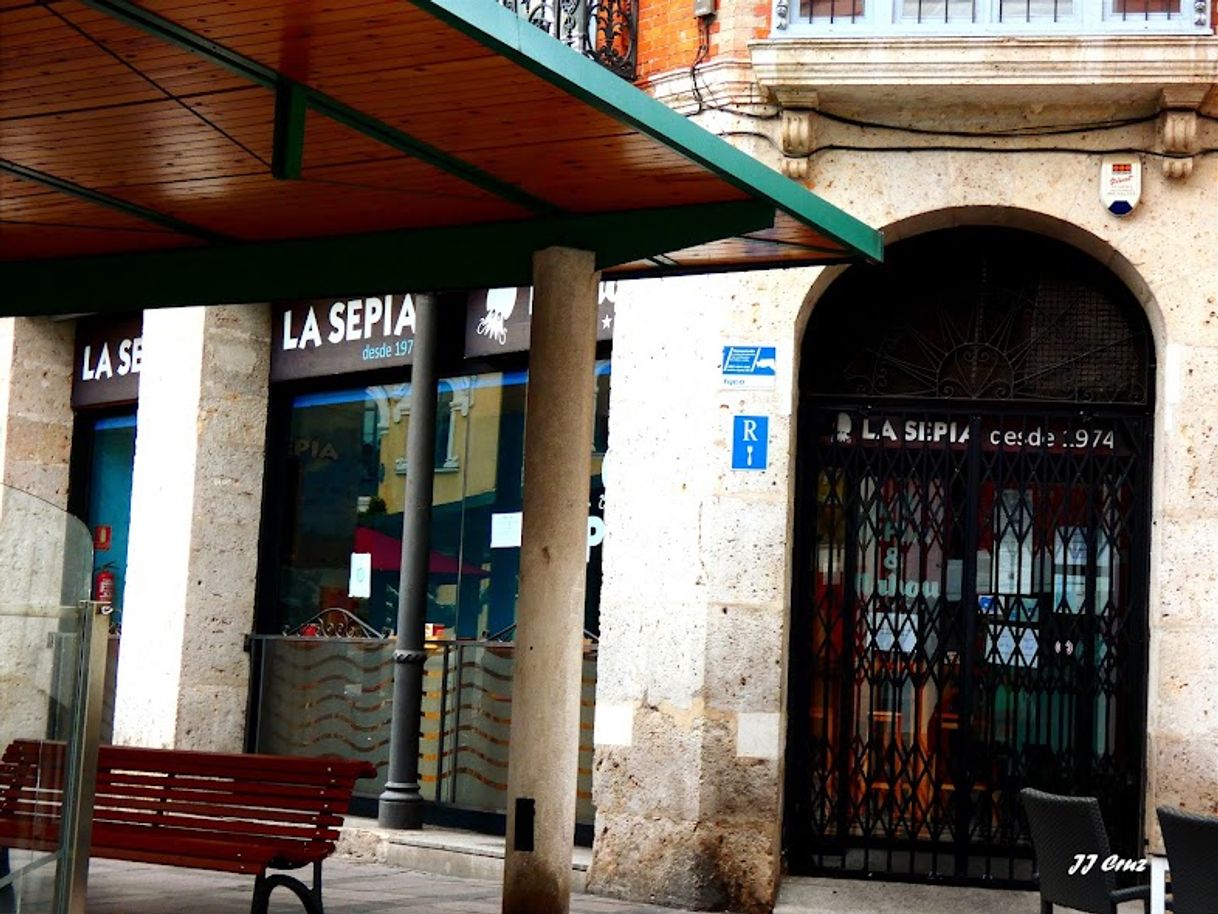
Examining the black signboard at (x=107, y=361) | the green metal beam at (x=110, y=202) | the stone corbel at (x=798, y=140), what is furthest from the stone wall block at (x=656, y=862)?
the black signboard at (x=107, y=361)

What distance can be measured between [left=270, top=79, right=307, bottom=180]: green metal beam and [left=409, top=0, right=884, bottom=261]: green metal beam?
92cm

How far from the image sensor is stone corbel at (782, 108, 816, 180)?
37.4 ft

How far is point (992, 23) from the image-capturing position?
444 inches

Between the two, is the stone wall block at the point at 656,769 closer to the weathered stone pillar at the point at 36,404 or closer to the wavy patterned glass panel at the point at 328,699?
the wavy patterned glass panel at the point at 328,699

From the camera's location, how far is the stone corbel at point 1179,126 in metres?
10.8

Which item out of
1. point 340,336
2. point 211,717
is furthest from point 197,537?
point 340,336

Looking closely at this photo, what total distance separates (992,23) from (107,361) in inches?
371

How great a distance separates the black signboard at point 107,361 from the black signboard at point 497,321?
172 inches

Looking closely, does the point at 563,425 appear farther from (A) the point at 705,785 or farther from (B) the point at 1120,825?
(B) the point at 1120,825

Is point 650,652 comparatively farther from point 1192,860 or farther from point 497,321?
point 1192,860

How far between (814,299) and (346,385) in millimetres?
4741

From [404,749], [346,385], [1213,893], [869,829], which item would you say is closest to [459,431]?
[346,385]

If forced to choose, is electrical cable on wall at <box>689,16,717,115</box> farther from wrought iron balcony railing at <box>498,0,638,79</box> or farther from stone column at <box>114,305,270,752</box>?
stone column at <box>114,305,270,752</box>

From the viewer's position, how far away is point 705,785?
442 inches
